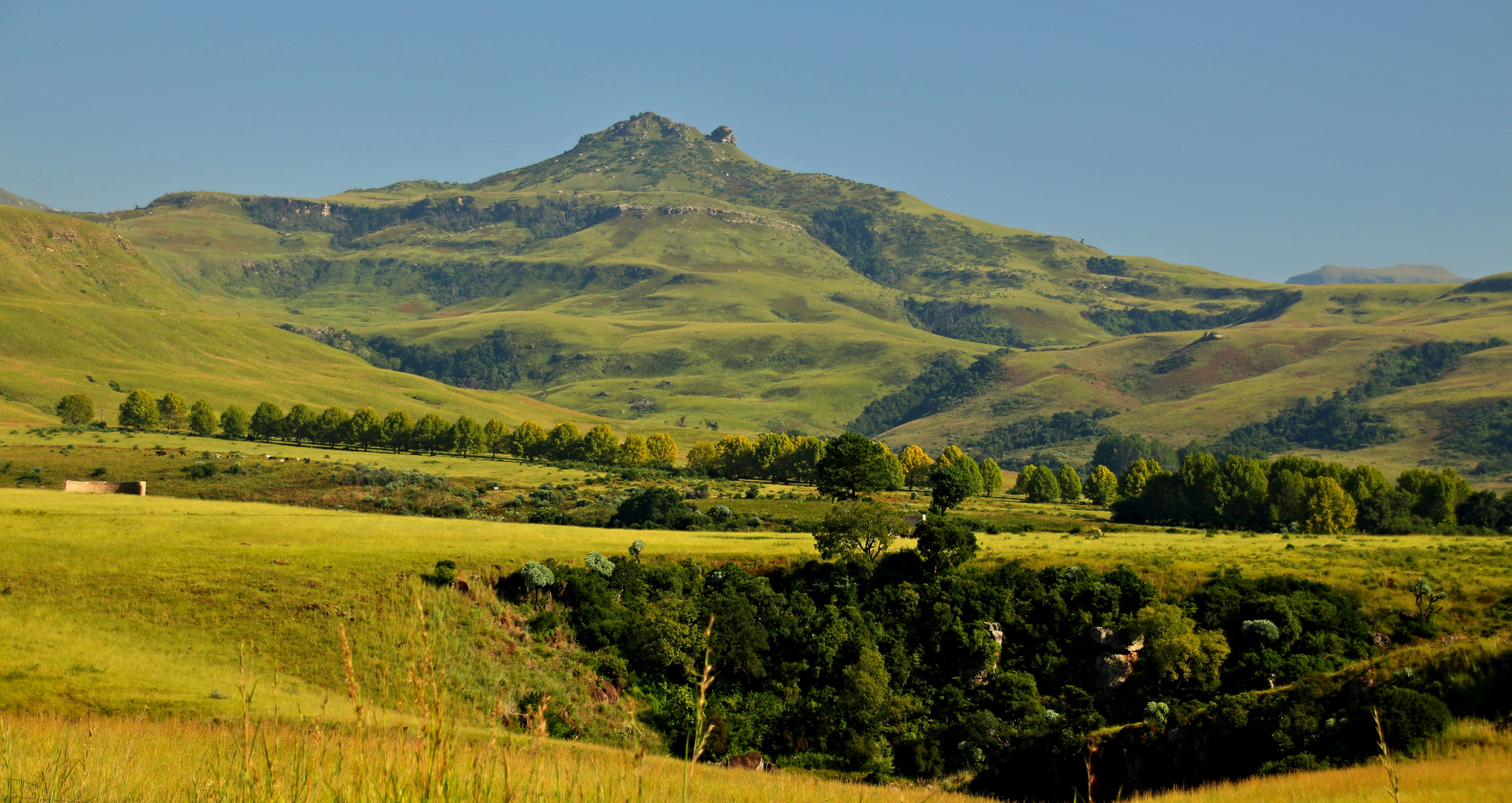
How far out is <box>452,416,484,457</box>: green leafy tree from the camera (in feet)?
538

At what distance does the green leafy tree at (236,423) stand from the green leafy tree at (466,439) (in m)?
32.5

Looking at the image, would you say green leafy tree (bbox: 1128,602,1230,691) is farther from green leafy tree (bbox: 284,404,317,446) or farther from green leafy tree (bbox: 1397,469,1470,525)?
green leafy tree (bbox: 284,404,317,446)

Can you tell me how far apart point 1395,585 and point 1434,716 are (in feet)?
100

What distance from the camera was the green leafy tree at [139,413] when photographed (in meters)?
158

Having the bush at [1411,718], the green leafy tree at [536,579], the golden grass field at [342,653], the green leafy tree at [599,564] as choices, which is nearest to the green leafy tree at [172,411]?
the golden grass field at [342,653]

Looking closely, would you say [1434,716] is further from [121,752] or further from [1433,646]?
[121,752]

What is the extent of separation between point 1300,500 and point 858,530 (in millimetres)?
66348

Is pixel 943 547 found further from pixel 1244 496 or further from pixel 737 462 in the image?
pixel 737 462

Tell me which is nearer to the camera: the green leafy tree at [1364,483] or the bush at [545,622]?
the bush at [545,622]

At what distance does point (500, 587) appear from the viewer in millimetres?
50375

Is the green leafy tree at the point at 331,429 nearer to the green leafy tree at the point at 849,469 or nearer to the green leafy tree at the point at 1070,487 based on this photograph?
the green leafy tree at the point at 849,469

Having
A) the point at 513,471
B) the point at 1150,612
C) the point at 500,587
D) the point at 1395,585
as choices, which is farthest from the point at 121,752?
the point at 513,471

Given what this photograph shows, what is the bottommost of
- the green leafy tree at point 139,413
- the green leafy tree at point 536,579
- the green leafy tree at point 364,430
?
the green leafy tree at point 536,579

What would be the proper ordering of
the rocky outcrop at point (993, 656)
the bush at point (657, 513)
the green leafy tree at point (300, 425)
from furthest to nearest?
the green leafy tree at point (300, 425) → the bush at point (657, 513) → the rocky outcrop at point (993, 656)
